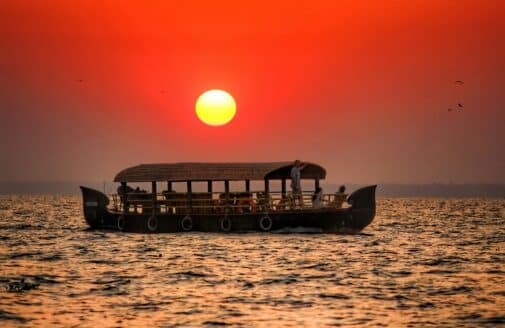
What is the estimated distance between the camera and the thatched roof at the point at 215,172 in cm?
4881

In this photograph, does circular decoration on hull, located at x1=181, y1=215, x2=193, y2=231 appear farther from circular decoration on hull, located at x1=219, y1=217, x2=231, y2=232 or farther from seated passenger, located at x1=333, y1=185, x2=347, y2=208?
seated passenger, located at x1=333, y1=185, x2=347, y2=208

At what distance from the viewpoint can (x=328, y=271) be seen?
3475 centimetres

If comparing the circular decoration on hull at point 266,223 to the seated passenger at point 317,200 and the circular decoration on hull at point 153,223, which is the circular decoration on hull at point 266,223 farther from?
the circular decoration on hull at point 153,223

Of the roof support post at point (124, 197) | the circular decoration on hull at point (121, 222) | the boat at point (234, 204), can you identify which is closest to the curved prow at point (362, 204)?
the boat at point (234, 204)

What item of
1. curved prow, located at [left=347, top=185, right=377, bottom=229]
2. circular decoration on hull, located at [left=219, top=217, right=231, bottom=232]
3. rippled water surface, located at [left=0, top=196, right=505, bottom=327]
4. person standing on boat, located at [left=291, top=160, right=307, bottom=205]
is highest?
person standing on boat, located at [left=291, top=160, right=307, bottom=205]

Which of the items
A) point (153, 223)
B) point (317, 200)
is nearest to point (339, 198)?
point (317, 200)

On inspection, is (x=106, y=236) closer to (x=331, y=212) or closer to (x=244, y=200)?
(x=244, y=200)

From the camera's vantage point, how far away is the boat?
47781 mm

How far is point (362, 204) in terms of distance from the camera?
47719 mm

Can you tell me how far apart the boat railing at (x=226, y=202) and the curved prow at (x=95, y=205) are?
3216 millimetres

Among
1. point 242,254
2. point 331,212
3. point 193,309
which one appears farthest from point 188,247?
point 193,309

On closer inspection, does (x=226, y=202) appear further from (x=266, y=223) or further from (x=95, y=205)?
(x=95, y=205)

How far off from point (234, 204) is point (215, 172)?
2.11 metres

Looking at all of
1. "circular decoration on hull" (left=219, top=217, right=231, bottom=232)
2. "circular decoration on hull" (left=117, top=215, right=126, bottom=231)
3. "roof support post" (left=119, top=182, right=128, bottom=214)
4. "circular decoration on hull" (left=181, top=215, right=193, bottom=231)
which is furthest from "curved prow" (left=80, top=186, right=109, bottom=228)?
"circular decoration on hull" (left=219, top=217, right=231, bottom=232)
